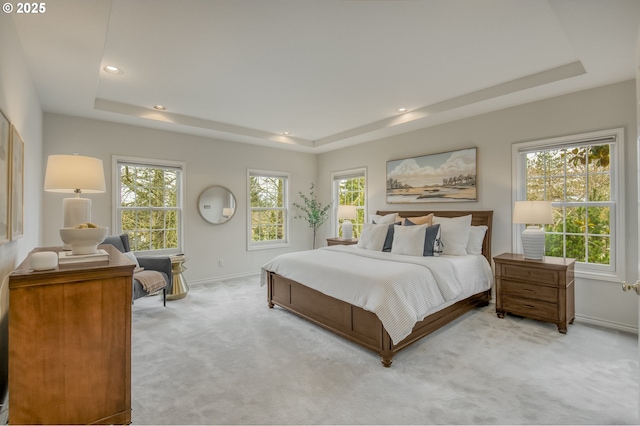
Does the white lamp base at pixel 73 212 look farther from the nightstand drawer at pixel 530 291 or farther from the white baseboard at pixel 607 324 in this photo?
the white baseboard at pixel 607 324

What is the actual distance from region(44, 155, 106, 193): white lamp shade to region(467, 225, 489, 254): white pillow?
3.85 m

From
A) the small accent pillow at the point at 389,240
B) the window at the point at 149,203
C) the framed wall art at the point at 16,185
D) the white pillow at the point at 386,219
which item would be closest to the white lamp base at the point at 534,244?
the small accent pillow at the point at 389,240

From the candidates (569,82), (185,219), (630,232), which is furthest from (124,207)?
(630,232)

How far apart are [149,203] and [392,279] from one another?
3866 millimetres

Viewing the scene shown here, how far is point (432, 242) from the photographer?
3.51 m

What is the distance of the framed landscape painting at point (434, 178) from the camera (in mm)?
4104

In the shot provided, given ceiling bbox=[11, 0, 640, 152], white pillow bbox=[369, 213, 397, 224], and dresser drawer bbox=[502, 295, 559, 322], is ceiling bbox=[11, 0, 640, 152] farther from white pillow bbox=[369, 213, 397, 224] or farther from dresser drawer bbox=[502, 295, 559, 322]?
dresser drawer bbox=[502, 295, 559, 322]

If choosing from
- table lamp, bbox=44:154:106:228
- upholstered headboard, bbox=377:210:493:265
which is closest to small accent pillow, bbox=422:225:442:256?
upholstered headboard, bbox=377:210:493:265

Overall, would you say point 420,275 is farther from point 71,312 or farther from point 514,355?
point 71,312

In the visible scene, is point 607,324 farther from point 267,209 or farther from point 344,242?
point 267,209

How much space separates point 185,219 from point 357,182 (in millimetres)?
3144

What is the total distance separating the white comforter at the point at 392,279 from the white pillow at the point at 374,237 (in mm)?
252

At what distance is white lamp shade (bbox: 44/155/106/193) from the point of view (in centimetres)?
181

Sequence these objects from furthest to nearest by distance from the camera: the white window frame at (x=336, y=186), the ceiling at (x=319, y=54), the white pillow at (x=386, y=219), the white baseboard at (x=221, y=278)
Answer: the white window frame at (x=336, y=186) → the white baseboard at (x=221, y=278) → the white pillow at (x=386, y=219) → the ceiling at (x=319, y=54)
